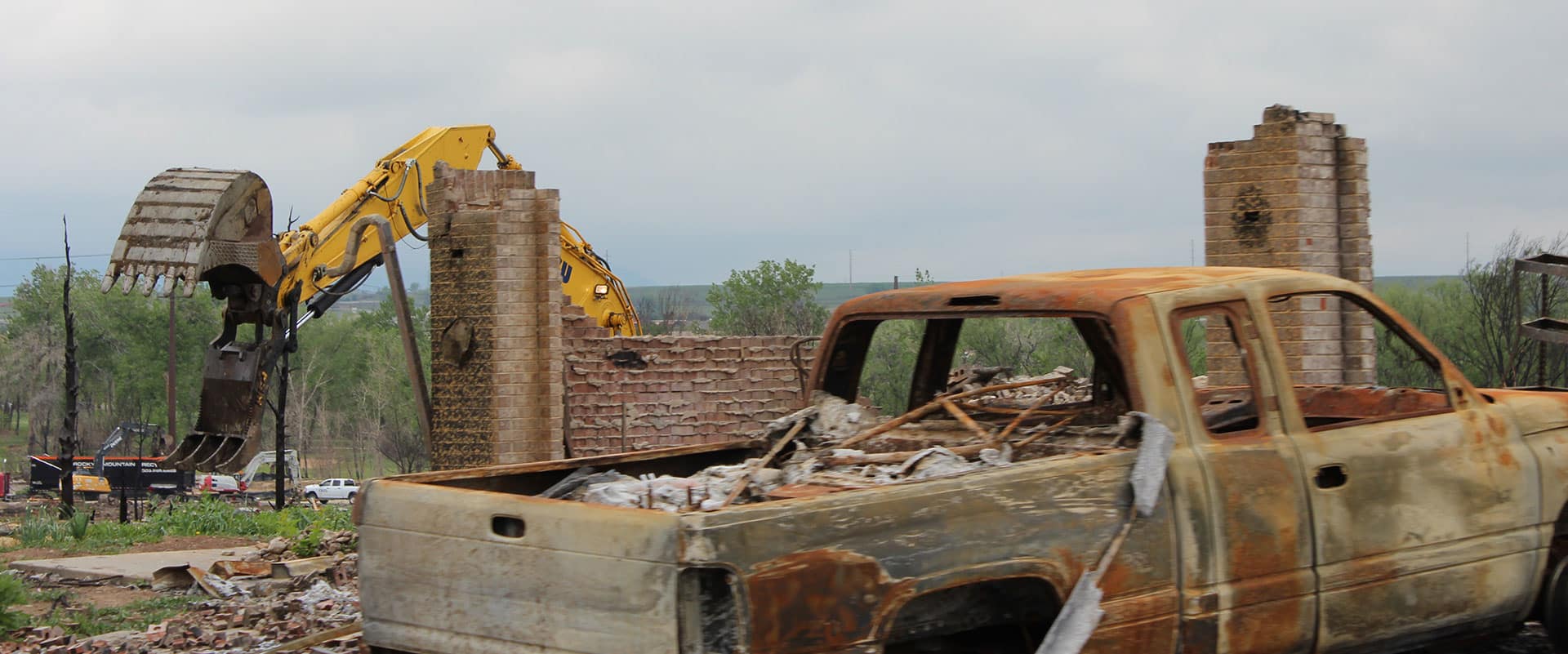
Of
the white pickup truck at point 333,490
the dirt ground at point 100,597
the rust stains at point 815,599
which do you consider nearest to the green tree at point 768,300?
the white pickup truck at point 333,490

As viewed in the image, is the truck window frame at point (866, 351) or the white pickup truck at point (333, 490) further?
the white pickup truck at point (333, 490)

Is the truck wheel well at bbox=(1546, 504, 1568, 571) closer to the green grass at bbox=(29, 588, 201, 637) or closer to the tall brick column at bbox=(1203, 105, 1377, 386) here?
the tall brick column at bbox=(1203, 105, 1377, 386)

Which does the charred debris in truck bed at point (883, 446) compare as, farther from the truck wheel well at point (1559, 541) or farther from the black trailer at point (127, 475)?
the black trailer at point (127, 475)

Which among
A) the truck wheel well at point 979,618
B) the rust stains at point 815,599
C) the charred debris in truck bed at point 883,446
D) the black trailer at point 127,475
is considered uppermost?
the charred debris in truck bed at point 883,446

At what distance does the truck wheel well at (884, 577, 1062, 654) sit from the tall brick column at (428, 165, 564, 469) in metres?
8.43

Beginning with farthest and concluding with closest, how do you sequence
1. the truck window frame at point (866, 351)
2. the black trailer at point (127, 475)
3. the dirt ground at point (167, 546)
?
the black trailer at point (127, 475)
the dirt ground at point (167, 546)
the truck window frame at point (866, 351)

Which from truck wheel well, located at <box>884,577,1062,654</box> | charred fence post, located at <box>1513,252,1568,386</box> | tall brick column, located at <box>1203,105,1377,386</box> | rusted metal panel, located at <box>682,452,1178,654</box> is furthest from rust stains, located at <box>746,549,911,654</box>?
charred fence post, located at <box>1513,252,1568,386</box>

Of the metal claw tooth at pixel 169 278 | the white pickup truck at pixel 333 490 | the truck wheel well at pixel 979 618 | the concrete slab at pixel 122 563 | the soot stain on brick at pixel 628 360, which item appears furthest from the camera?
the white pickup truck at pixel 333 490

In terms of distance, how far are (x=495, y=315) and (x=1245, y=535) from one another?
882 centimetres

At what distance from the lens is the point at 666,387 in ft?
52.9

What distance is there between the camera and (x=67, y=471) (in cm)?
1872

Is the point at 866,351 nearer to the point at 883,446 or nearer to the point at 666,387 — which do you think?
the point at 883,446

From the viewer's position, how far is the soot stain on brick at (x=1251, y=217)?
1026 centimetres

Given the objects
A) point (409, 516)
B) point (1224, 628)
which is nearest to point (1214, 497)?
point (1224, 628)
